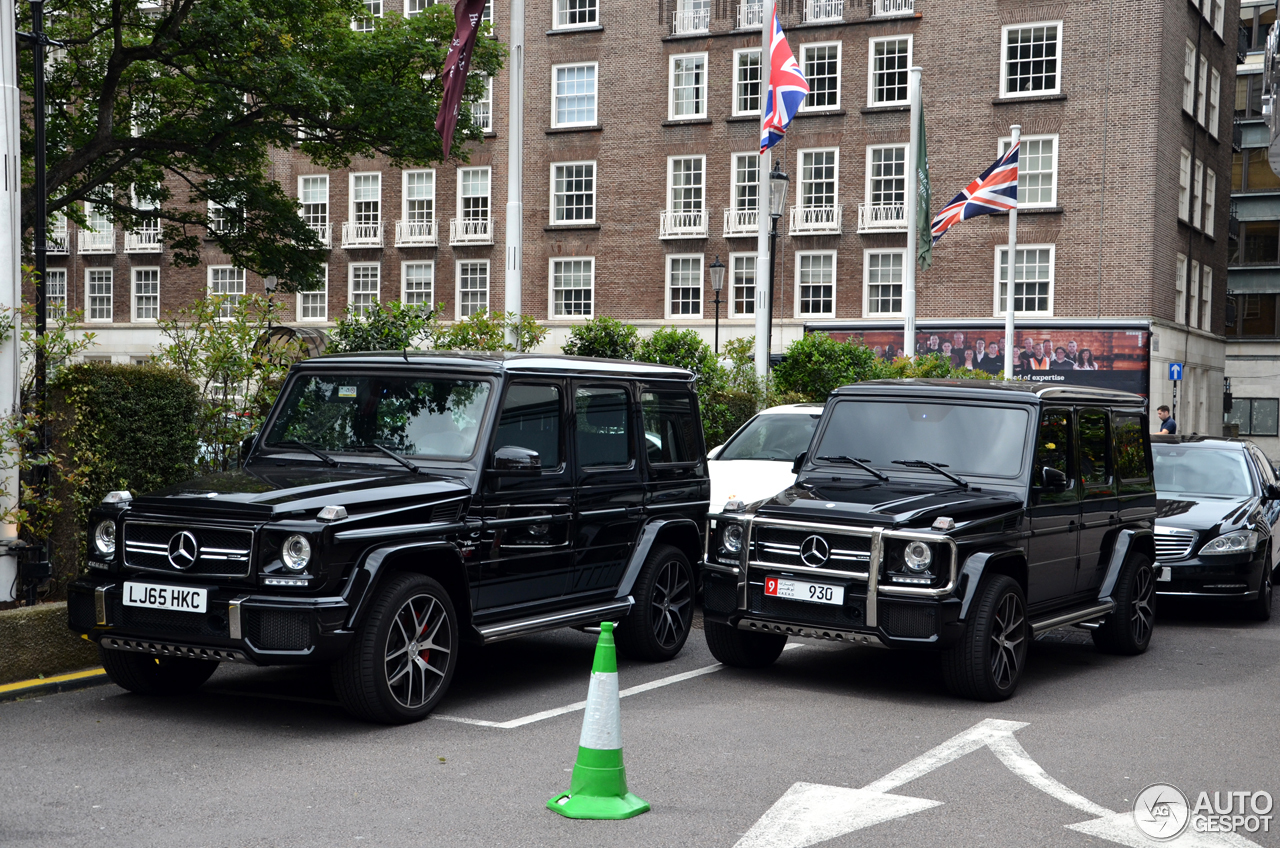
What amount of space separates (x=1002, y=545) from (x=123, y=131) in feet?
65.9

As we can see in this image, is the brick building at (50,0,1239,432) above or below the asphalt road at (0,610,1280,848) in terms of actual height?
above

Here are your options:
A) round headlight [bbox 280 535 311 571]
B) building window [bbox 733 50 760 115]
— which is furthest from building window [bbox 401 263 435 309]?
round headlight [bbox 280 535 311 571]

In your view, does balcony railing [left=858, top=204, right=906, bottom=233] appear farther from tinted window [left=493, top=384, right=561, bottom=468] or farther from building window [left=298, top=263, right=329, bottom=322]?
tinted window [left=493, top=384, right=561, bottom=468]

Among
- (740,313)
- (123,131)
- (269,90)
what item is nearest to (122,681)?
(269,90)

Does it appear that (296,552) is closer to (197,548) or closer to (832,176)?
(197,548)

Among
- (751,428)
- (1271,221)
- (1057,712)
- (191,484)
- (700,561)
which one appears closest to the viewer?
(191,484)

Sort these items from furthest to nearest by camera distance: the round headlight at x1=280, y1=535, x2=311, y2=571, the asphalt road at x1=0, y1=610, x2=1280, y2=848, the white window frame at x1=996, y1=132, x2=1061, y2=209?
the white window frame at x1=996, y1=132, x2=1061, y2=209, the round headlight at x1=280, y1=535, x2=311, y2=571, the asphalt road at x1=0, y1=610, x2=1280, y2=848

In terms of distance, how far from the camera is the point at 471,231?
45.2 metres

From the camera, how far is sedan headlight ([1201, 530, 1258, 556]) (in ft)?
40.7

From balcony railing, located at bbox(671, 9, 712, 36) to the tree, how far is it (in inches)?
737

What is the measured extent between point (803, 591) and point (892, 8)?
117 feet

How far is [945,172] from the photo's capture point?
39875mm

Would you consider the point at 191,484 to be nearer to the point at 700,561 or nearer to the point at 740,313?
the point at 700,561

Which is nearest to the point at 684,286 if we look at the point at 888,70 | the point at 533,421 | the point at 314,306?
the point at 888,70
